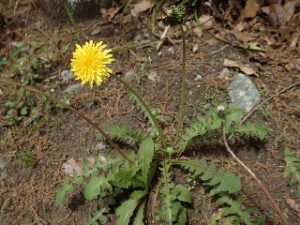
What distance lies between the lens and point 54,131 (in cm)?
341

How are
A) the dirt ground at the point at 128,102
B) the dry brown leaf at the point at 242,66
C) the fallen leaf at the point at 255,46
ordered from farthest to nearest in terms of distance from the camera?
the fallen leaf at the point at 255,46 → the dry brown leaf at the point at 242,66 → the dirt ground at the point at 128,102

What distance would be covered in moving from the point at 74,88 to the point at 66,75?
181 mm

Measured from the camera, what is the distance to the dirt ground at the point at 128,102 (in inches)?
116

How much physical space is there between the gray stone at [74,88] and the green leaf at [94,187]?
98cm

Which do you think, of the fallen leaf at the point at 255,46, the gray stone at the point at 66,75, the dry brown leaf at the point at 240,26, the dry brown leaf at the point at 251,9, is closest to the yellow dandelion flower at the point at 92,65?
the gray stone at the point at 66,75

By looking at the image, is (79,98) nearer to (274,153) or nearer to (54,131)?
(54,131)

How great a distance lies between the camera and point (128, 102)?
135 inches

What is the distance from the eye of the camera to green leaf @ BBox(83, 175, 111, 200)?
280cm

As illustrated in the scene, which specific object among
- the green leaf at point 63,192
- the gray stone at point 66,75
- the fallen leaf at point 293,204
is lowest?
the fallen leaf at point 293,204

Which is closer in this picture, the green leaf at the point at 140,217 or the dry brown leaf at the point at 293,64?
the green leaf at the point at 140,217

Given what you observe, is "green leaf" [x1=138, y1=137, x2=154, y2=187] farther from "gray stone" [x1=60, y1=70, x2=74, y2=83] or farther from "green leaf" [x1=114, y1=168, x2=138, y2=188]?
"gray stone" [x1=60, y1=70, x2=74, y2=83]

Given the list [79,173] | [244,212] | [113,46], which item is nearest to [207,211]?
[244,212]

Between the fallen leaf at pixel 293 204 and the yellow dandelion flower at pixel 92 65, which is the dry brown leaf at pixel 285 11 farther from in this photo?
the yellow dandelion flower at pixel 92 65

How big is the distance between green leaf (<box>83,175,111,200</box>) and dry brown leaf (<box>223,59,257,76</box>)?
53.5 inches
